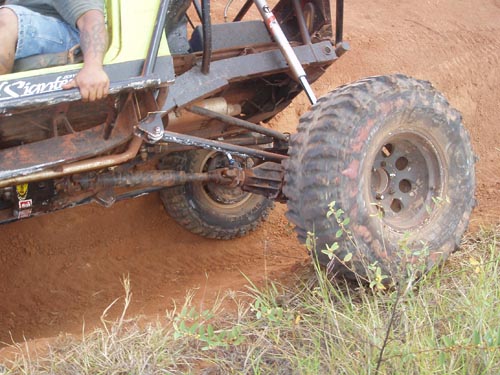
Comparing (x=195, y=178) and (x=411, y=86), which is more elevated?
(x=411, y=86)

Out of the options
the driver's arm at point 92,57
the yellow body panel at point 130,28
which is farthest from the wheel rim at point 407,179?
the driver's arm at point 92,57

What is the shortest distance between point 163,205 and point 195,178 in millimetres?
Answer: 1069

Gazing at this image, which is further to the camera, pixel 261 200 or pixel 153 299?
pixel 261 200

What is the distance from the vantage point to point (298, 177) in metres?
3.46

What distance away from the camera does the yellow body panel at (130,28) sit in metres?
3.17

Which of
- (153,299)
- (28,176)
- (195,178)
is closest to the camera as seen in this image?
(28,176)

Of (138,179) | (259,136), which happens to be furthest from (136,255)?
A: (138,179)

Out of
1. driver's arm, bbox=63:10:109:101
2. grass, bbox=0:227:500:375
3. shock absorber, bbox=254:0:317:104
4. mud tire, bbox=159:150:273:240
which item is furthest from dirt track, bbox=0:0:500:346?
driver's arm, bbox=63:10:109:101

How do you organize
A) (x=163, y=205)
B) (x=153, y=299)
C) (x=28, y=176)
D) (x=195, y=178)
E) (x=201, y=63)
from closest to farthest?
(x=28, y=176)
(x=201, y=63)
(x=195, y=178)
(x=153, y=299)
(x=163, y=205)

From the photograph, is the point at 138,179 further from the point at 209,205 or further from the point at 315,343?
the point at 315,343

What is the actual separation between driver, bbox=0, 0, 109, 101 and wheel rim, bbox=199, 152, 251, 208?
67.2 inches

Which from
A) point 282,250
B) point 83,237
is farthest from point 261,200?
point 83,237

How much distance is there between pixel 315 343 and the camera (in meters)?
2.85

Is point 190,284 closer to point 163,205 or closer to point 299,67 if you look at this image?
point 163,205
